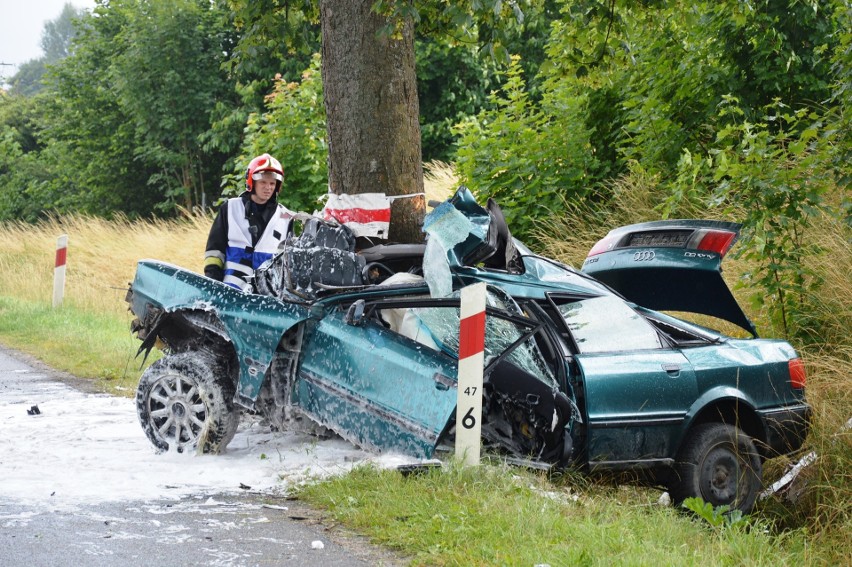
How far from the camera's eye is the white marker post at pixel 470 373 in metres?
6.30

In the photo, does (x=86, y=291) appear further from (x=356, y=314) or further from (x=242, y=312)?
(x=356, y=314)

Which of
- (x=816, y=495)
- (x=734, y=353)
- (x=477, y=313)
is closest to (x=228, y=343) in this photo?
(x=477, y=313)

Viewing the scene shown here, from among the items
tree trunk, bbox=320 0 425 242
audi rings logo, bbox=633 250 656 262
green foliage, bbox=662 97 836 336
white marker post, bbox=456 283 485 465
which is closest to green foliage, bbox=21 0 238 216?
tree trunk, bbox=320 0 425 242

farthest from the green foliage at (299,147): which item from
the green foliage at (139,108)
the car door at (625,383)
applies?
the green foliage at (139,108)

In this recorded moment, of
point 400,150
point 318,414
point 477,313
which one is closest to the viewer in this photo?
point 477,313

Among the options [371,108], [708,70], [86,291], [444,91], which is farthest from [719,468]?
[444,91]

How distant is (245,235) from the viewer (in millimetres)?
8594

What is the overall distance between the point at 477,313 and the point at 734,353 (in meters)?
2.05

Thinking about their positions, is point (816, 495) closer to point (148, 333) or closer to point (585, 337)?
point (585, 337)

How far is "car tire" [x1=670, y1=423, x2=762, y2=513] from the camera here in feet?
23.2

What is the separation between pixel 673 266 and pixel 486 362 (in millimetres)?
1689

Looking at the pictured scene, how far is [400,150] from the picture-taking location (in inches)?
348

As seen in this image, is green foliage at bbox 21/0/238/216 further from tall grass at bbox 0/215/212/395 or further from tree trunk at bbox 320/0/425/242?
tree trunk at bbox 320/0/425/242

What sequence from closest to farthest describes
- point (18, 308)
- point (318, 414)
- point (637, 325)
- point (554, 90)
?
point (318, 414) < point (637, 325) < point (554, 90) < point (18, 308)
